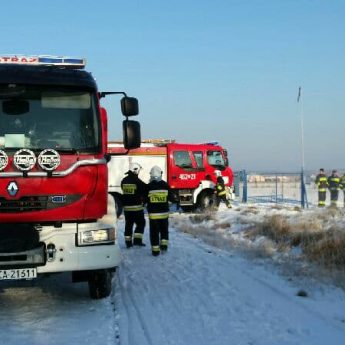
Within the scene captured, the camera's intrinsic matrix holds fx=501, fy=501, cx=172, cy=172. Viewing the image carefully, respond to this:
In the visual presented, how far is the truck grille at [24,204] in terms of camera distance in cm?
540

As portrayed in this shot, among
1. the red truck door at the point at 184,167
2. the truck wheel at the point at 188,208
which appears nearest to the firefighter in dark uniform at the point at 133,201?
the red truck door at the point at 184,167

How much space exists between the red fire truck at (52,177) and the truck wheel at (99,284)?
46mm

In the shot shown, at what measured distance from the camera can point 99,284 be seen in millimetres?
6234

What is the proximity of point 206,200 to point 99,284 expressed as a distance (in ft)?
46.4

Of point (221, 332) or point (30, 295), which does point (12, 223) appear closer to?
point (30, 295)

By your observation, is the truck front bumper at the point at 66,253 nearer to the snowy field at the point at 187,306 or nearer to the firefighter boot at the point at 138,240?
the snowy field at the point at 187,306

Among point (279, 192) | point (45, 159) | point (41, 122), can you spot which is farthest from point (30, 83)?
point (279, 192)

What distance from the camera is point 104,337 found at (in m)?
4.85

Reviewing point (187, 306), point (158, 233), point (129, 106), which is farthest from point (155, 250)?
point (129, 106)

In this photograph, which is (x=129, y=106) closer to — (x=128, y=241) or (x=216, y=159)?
(x=128, y=241)

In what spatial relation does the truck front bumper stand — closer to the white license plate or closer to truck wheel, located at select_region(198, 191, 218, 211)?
the white license plate

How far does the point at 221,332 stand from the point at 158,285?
7.36ft

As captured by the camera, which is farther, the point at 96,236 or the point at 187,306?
the point at 187,306

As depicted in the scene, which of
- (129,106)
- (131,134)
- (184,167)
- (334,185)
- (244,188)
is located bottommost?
(244,188)
